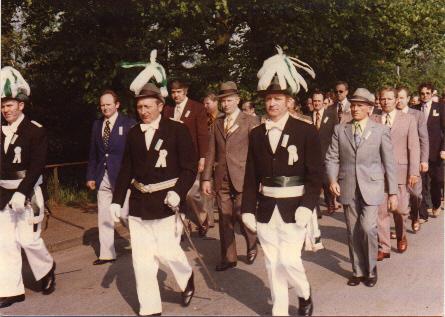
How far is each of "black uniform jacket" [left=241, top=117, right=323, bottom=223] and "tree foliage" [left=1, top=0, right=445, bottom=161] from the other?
19.7 feet

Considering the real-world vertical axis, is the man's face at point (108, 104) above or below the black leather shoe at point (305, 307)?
above

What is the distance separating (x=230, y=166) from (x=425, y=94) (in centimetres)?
508

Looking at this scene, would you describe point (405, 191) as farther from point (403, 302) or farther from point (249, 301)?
point (249, 301)

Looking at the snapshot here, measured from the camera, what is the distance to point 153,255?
532cm

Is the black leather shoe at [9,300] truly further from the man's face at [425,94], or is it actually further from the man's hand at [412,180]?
the man's face at [425,94]

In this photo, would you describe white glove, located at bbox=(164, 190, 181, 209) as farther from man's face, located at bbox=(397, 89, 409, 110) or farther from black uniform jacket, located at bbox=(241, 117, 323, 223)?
man's face, located at bbox=(397, 89, 409, 110)

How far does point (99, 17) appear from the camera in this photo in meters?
11.8

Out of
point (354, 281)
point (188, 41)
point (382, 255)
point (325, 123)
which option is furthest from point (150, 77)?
point (188, 41)

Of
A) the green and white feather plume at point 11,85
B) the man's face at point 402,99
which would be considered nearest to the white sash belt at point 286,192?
the green and white feather plume at point 11,85

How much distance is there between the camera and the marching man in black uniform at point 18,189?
581 cm

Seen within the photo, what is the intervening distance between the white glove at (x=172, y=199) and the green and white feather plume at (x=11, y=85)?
201 cm

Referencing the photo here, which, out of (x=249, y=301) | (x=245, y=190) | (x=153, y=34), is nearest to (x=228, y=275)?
(x=249, y=301)

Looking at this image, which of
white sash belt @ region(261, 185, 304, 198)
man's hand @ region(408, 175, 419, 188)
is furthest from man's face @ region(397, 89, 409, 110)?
white sash belt @ region(261, 185, 304, 198)

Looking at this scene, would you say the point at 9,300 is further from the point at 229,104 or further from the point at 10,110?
the point at 229,104
